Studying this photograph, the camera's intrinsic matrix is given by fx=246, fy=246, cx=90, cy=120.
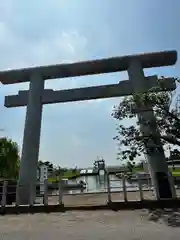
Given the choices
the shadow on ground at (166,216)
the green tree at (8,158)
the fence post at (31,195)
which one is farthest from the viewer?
the green tree at (8,158)

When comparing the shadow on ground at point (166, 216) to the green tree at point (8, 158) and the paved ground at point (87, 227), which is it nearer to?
the paved ground at point (87, 227)

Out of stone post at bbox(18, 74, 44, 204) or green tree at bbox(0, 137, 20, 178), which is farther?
green tree at bbox(0, 137, 20, 178)

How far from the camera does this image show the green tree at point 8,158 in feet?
63.6

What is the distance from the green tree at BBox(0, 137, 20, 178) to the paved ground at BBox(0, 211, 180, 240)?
13.6 meters

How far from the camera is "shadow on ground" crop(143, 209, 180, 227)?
517 cm

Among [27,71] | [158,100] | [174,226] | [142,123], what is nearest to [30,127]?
[27,71]

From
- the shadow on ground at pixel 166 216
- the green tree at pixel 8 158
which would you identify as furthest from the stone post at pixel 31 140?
the green tree at pixel 8 158

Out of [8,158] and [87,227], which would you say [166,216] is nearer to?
[87,227]

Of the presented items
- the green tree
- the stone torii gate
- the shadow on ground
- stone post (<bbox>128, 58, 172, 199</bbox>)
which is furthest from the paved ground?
the green tree

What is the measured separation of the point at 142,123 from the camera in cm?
776

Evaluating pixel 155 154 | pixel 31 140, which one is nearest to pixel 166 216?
pixel 155 154

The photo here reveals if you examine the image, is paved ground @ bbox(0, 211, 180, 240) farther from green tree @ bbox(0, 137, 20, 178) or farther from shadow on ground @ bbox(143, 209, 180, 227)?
green tree @ bbox(0, 137, 20, 178)

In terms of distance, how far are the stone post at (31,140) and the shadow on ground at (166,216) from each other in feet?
12.2

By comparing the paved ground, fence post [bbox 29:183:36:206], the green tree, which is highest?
the green tree
